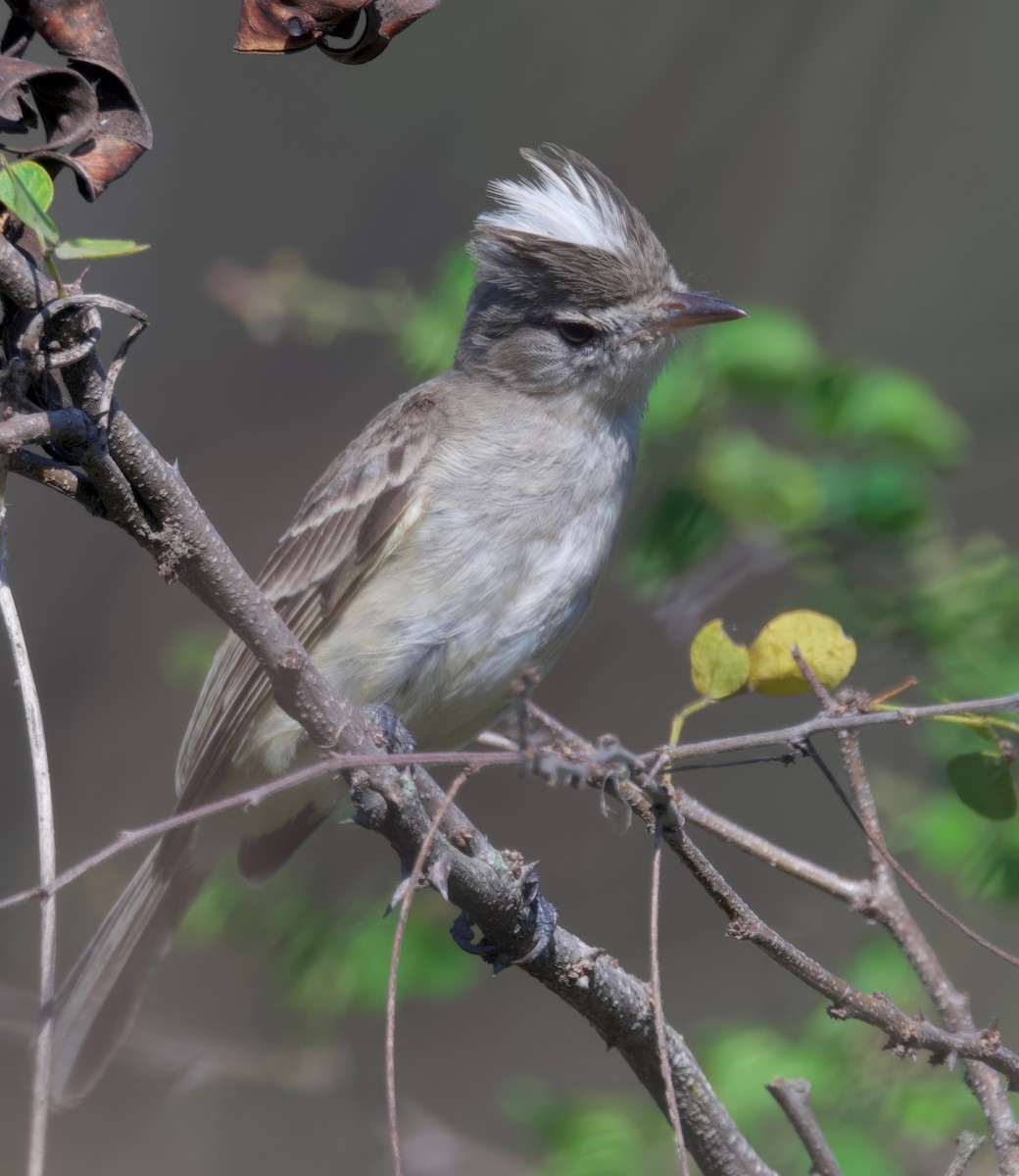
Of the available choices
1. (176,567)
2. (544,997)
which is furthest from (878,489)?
(544,997)

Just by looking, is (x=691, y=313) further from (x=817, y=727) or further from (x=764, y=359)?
(x=817, y=727)

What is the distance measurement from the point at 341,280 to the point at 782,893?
2.94m

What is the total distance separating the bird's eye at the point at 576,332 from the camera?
3.34 meters

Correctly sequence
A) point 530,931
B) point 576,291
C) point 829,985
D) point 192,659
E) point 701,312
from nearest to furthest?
point 829,985 → point 530,931 → point 701,312 → point 576,291 → point 192,659

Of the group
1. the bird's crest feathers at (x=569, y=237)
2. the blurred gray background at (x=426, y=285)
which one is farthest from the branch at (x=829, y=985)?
the blurred gray background at (x=426, y=285)

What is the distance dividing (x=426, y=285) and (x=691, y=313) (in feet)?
7.46

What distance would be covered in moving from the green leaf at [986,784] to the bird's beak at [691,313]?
4.88ft

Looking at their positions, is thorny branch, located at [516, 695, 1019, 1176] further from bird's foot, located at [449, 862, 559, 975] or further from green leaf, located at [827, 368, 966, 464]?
green leaf, located at [827, 368, 966, 464]

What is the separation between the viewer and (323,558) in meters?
3.20

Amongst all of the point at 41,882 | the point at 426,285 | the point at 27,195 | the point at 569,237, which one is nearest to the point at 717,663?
the point at 41,882

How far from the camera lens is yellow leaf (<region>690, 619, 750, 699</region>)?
6.16 feet

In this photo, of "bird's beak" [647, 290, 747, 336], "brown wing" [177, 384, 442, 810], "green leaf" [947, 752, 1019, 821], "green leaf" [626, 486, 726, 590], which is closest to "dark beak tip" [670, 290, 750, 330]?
"bird's beak" [647, 290, 747, 336]

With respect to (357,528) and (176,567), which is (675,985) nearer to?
(357,528)

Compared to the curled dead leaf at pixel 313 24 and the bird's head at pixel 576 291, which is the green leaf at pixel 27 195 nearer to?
the curled dead leaf at pixel 313 24
